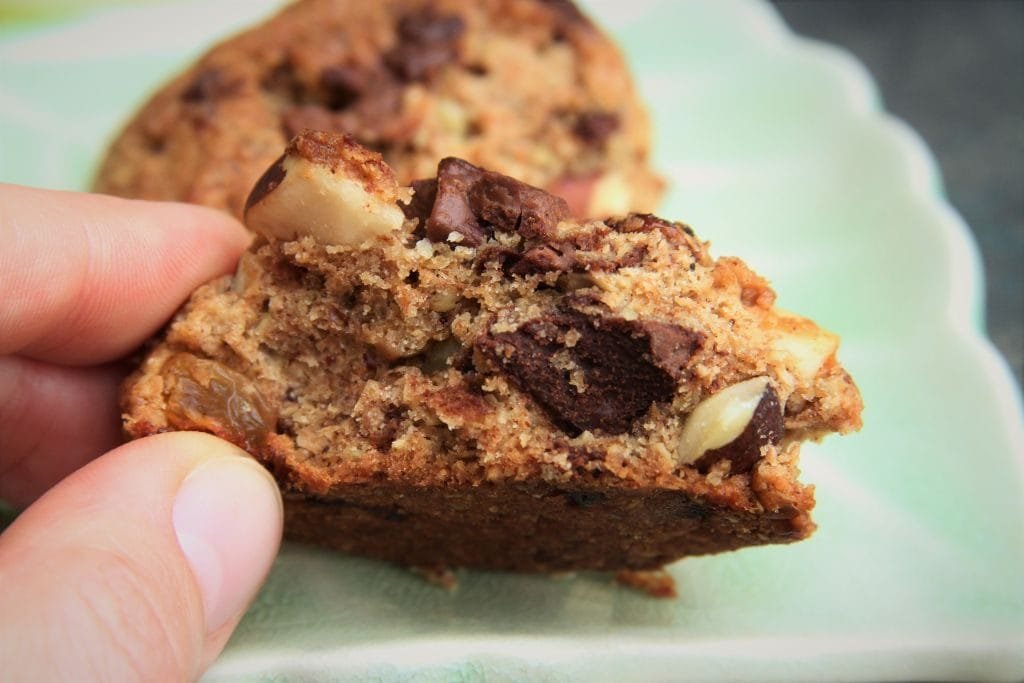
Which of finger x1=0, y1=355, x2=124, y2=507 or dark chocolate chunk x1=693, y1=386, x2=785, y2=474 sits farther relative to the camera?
finger x1=0, y1=355, x2=124, y2=507

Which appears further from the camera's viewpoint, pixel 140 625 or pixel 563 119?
pixel 563 119

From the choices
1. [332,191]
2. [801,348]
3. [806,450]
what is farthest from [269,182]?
[806,450]

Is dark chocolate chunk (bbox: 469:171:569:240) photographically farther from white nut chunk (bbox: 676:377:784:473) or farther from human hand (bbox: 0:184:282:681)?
human hand (bbox: 0:184:282:681)

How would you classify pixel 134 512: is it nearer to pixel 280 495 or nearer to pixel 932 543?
pixel 280 495

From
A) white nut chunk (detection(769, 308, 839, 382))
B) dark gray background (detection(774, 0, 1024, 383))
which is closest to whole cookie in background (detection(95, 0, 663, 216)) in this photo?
white nut chunk (detection(769, 308, 839, 382))

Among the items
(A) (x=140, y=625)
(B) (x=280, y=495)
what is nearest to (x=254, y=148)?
(B) (x=280, y=495)

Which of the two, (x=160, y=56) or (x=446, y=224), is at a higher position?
(x=160, y=56)
